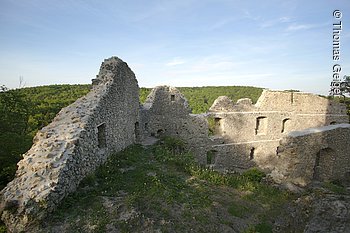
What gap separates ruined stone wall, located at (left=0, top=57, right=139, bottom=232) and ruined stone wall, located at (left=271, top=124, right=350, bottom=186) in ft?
22.3

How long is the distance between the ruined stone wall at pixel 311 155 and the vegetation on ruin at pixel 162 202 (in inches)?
80.8

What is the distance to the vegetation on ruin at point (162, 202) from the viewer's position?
4984 millimetres

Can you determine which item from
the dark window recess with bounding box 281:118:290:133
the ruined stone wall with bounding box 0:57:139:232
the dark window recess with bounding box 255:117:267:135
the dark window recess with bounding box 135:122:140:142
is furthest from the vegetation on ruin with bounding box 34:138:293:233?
the dark window recess with bounding box 281:118:290:133

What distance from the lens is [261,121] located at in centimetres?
1756

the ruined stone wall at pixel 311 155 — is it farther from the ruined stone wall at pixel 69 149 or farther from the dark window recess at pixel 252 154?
the ruined stone wall at pixel 69 149

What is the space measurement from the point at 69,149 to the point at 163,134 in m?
9.90

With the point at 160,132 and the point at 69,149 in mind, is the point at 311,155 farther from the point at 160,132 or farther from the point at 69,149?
the point at 69,149

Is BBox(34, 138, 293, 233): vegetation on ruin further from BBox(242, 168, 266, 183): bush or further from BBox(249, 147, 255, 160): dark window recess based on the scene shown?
BBox(249, 147, 255, 160): dark window recess

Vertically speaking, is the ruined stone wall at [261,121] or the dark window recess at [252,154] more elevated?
the ruined stone wall at [261,121]

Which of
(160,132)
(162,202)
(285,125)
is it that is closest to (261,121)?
(285,125)

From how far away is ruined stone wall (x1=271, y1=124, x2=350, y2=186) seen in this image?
386 inches

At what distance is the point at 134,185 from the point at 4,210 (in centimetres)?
307

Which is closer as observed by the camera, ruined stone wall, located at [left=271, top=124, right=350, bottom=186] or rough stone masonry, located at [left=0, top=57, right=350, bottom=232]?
rough stone masonry, located at [left=0, top=57, right=350, bottom=232]

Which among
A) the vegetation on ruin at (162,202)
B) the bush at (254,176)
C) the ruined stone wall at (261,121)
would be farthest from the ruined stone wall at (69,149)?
the ruined stone wall at (261,121)
